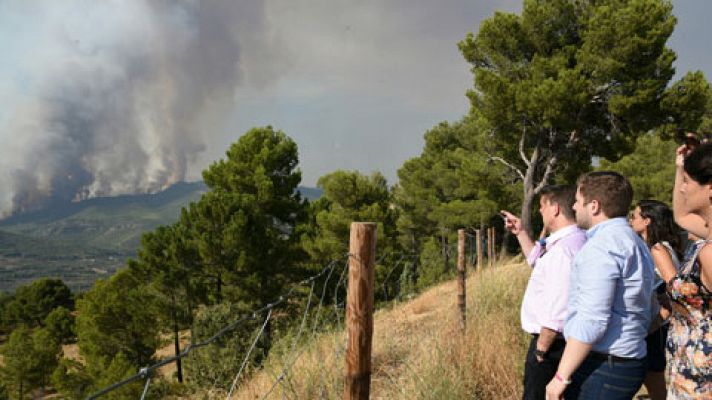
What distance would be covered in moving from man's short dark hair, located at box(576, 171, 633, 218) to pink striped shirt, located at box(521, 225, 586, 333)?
1.04 feet

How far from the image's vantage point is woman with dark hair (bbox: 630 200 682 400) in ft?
7.63

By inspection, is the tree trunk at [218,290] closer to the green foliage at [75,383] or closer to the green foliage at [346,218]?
the green foliage at [346,218]

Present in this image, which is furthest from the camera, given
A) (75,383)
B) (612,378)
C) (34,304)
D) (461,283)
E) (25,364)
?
(34,304)

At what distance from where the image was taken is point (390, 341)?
4.57 meters

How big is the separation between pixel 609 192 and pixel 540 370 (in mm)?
902

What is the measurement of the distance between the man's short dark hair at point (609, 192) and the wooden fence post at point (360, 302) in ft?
2.97

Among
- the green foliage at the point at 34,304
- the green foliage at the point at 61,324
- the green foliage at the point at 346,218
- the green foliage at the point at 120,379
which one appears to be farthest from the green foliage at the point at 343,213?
the green foliage at the point at 34,304

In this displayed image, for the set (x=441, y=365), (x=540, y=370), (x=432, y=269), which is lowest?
(x=432, y=269)

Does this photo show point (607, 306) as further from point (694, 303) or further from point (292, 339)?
point (292, 339)

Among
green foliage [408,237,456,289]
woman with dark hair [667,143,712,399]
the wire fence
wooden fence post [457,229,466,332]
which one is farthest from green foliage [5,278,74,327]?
woman with dark hair [667,143,712,399]

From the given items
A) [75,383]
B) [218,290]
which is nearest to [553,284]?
[218,290]

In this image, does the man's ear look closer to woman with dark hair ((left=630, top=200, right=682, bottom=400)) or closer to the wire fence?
woman with dark hair ((left=630, top=200, right=682, bottom=400))

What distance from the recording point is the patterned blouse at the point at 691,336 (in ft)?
4.83

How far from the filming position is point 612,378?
168 cm
